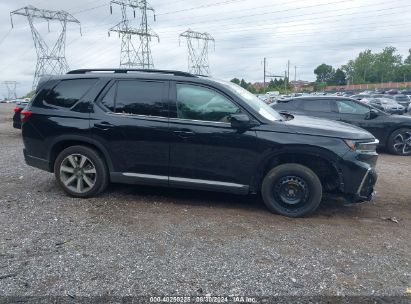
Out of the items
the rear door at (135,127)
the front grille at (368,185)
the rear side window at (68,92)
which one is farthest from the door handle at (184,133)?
the front grille at (368,185)

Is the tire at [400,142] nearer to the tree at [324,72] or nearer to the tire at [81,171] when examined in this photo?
the tire at [81,171]

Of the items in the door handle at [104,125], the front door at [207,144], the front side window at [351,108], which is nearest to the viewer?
the front door at [207,144]

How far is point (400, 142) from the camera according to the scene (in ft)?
33.4

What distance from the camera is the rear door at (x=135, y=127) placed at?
17.6 feet

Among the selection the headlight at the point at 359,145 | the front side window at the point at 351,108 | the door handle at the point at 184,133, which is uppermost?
the front side window at the point at 351,108

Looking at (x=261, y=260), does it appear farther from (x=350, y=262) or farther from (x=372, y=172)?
(x=372, y=172)

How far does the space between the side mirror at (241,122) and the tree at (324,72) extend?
126567mm

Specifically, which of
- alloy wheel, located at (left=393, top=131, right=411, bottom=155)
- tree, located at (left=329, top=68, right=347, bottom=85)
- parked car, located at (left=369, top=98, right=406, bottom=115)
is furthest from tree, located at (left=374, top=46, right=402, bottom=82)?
alloy wheel, located at (left=393, top=131, right=411, bottom=155)

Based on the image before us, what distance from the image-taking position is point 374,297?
3.24 meters

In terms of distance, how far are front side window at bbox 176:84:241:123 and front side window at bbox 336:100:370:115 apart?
238 inches

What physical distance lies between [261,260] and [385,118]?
776cm

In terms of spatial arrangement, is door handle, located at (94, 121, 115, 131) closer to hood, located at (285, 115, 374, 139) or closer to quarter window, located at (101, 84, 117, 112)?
quarter window, located at (101, 84, 117, 112)

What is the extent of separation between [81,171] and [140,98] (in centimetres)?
138

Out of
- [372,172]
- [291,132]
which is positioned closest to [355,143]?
[372,172]
